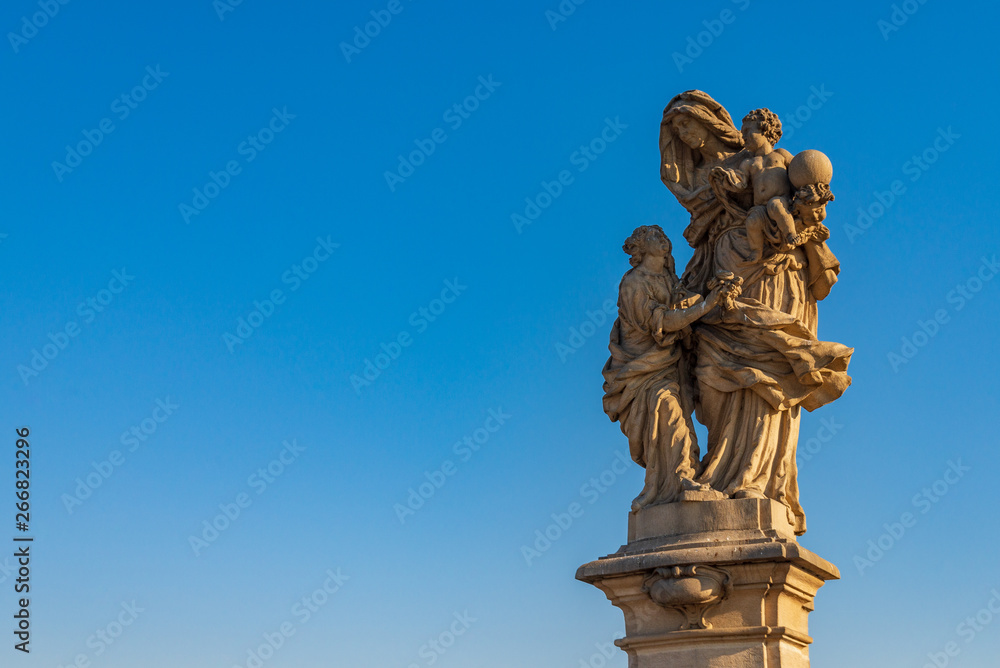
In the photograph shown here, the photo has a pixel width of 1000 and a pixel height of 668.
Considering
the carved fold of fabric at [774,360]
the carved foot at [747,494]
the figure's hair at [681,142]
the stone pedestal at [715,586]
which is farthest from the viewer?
the figure's hair at [681,142]

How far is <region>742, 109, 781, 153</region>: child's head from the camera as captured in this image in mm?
12062

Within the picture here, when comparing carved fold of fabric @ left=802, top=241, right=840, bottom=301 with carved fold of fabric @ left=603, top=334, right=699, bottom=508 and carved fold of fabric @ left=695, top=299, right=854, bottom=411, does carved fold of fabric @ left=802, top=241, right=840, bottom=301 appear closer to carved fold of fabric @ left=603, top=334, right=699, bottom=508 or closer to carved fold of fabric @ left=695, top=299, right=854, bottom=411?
carved fold of fabric @ left=695, top=299, right=854, bottom=411

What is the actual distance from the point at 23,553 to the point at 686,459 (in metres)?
9.93

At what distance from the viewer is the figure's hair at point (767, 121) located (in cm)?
1208

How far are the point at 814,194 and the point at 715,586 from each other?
354 cm

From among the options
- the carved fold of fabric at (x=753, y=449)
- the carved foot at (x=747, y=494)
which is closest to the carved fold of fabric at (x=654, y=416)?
the carved fold of fabric at (x=753, y=449)

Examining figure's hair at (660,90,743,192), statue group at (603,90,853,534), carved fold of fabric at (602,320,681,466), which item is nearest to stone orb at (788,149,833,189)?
statue group at (603,90,853,534)

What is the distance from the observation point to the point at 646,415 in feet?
38.5

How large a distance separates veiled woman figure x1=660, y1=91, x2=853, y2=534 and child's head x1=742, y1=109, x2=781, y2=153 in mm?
197

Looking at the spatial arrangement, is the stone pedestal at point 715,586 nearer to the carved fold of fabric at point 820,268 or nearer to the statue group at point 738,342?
the statue group at point 738,342

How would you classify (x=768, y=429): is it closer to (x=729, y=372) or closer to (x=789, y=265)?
(x=729, y=372)

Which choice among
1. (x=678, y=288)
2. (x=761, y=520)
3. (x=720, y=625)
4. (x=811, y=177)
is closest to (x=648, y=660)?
(x=720, y=625)

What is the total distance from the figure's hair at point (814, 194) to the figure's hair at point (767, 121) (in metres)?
0.81

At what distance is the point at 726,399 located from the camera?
11.7 meters
